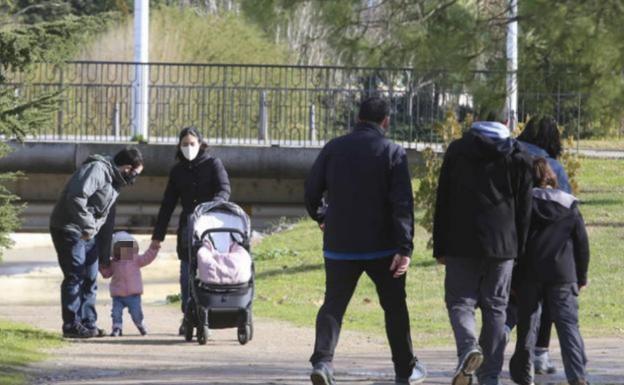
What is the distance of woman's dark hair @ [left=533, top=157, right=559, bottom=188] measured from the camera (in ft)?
34.8

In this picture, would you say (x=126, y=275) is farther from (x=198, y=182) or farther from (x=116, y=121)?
(x=116, y=121)

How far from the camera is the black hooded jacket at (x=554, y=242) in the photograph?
10.5 m

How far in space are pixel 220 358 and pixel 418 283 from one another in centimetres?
729

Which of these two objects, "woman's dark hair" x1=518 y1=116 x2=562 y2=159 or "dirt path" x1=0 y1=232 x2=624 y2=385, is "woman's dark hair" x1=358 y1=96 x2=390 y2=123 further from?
"dirt path" x1=0 y1=232 x2=624 y2=385

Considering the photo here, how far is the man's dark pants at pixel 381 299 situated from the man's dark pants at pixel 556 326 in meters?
0.78

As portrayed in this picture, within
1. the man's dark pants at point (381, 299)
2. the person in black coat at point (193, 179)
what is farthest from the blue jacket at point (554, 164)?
the person in black coat at point (193, 179)

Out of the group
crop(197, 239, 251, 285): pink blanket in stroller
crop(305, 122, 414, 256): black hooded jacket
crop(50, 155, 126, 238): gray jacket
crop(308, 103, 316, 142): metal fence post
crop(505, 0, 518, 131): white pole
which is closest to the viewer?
crop(505, 0, 518, 131): white pole

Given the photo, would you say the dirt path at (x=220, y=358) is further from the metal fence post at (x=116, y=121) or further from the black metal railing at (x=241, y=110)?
the metal fence post at (x=116, y=121)

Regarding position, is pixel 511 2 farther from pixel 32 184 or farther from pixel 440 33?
pixel 32 184

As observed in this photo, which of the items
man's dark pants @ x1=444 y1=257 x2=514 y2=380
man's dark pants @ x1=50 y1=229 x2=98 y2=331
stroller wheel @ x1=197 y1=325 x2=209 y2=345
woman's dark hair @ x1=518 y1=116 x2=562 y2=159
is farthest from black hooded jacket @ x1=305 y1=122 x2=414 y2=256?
man's dark pants @ x1=50 y1=229 x2=98 y2=331

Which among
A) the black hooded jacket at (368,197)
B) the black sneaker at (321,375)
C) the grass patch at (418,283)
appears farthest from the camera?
→ the grass patch at (418,283)

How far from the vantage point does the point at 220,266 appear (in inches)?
539

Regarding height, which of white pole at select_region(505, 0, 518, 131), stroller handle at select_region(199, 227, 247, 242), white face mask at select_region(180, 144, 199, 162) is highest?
white pole at select_region(505, 0, 518, 131)

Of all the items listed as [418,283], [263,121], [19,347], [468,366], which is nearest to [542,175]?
[468,366]
